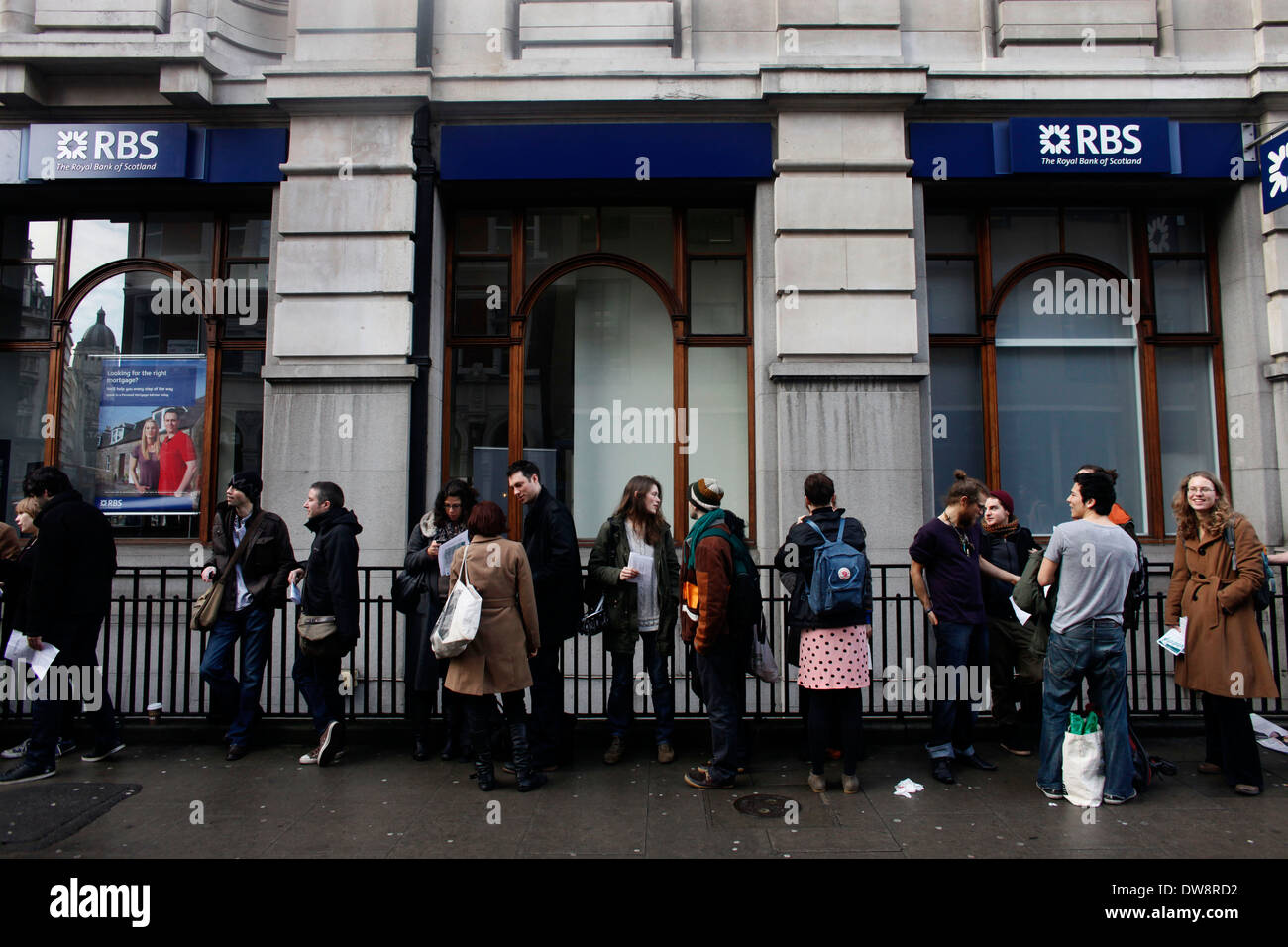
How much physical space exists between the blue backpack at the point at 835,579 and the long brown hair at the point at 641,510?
1.31 metres

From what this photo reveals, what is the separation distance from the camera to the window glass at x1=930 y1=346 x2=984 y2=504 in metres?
9.22

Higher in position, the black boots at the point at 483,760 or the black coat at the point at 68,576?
the black coat at the point at 68,576

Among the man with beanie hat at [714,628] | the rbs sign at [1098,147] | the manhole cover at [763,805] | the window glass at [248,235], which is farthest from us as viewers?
the window glass at [248,235]

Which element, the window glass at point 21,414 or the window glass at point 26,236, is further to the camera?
the window glass at point 26,236

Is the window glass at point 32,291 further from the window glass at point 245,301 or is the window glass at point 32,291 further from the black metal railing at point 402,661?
the black metal railing at point 402,661

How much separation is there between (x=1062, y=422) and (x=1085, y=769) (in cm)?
530

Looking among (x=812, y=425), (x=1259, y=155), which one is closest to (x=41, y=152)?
(x=812, y=425)

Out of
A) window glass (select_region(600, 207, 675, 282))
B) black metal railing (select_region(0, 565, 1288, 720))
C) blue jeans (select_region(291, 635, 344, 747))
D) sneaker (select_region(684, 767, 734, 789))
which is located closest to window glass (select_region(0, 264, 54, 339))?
black metal railing (select_region(0, 565, 1288, 720))

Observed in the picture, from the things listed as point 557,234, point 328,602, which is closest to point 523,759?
point 328,602

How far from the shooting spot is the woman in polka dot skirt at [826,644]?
17.5 ft

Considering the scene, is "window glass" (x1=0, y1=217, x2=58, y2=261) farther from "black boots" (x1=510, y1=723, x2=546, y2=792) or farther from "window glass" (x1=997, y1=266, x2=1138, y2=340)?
"window glass" (x1=997, y1=266, x2=1138, y2=340)

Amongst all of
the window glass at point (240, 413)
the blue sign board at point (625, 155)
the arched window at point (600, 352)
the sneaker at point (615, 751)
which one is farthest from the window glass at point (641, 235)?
the sneaker at point (615, 751)

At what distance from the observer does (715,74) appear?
341 inches
